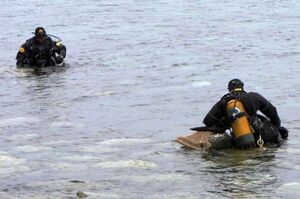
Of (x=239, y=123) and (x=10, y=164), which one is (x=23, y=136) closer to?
(x=10, y=164)

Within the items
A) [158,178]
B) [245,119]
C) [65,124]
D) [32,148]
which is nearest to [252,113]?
[245,119]

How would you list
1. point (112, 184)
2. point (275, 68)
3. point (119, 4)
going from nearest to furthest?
1. point (112, 184)
2. point (275, 68)
3. point (119, 4)

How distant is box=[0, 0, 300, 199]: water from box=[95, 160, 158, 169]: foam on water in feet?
0.08

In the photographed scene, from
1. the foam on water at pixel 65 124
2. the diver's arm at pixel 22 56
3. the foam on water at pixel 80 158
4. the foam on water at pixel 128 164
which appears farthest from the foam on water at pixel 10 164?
the diver's arm at pixel 22 56

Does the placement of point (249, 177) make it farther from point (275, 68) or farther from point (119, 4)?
point (119, 4)

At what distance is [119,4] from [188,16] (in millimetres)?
6140

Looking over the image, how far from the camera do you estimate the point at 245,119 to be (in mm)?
9898

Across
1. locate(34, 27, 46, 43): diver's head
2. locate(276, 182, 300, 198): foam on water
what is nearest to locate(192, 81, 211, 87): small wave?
locate(34, 27, 46, 43): diver's head

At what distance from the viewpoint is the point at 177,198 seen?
793cm

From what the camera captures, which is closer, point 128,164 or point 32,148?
point 128,164

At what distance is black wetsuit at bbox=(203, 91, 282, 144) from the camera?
1009cm

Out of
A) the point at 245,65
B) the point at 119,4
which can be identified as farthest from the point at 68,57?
the point at 119,4

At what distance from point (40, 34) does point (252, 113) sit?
804cm

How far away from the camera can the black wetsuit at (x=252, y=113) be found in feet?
33.1
